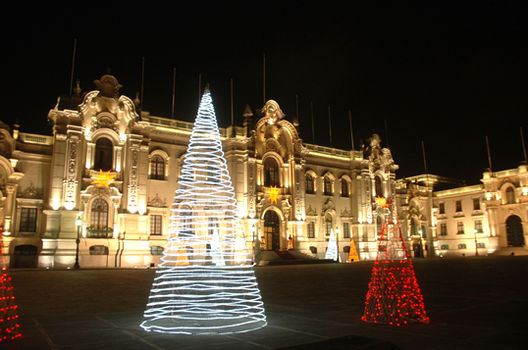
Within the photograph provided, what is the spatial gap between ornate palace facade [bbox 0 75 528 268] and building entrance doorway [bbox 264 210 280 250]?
0.11 meters

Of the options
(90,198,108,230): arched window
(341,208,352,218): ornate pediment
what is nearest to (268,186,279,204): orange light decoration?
(341,208,352,218): ornate pediment

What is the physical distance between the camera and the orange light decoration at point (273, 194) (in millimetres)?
41000

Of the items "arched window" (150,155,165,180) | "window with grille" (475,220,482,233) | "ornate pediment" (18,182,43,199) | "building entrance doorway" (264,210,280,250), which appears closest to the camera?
"ornate pediment" (18,182,43,199)

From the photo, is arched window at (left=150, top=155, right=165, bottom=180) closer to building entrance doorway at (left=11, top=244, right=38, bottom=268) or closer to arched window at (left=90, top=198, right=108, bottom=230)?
arched window at (left=90, top=198, right=108, bottom=230)

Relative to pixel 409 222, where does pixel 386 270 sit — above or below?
below

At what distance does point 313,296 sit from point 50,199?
25.0m

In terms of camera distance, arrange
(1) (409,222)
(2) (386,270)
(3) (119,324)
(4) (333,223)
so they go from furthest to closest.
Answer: (1) (409,222)
(4) (333,223)
(2) (386,270)
(3) (119,324)

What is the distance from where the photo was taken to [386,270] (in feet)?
29.0

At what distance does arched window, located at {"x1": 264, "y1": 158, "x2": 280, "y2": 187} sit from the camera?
41.9 m

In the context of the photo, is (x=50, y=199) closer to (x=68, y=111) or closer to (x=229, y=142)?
(x=68, y=111)

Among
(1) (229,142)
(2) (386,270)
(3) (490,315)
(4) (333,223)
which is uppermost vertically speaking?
(1) (229,142)

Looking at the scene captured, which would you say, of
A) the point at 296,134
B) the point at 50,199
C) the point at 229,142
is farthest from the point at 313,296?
the point at 296,134

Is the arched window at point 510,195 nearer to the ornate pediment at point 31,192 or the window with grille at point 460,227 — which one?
the window with grille at point 460,227

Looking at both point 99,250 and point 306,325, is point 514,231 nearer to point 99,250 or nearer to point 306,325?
point 99,250
